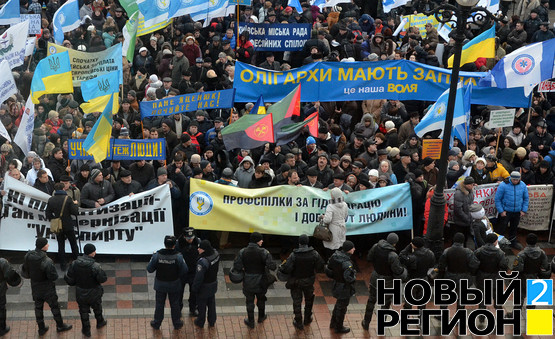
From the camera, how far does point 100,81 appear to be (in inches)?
661

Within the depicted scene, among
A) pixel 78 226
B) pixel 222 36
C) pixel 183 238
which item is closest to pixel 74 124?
pixel 78 226

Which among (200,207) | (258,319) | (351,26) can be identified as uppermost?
(351,26)

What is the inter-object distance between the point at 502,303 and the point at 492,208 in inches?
122

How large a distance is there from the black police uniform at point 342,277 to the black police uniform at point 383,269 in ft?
1.40

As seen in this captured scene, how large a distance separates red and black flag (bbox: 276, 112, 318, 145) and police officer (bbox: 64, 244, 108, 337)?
4.97 metres

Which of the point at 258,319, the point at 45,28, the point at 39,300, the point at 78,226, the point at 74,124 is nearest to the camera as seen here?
the point at 39,300

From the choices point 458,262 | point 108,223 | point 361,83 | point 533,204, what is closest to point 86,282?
point 108,223

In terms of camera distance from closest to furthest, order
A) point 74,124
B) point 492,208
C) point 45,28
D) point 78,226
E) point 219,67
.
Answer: point 78,226
point 492,208
point 74,124
point 219,67
point 45,28

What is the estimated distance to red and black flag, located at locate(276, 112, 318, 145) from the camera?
16.3 meters

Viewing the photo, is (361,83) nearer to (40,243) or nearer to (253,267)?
(253,267)

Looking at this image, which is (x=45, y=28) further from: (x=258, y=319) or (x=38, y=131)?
(x=258, y=319)

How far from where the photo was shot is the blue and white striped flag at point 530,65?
17500 millimetres

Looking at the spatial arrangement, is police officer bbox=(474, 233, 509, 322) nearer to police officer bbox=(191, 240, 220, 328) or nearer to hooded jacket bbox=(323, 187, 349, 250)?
hooded jacket bbox=(323, 187, 349, 250)

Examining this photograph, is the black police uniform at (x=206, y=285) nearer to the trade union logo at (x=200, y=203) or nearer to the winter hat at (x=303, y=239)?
the winter hat at (x=303, y=239)
